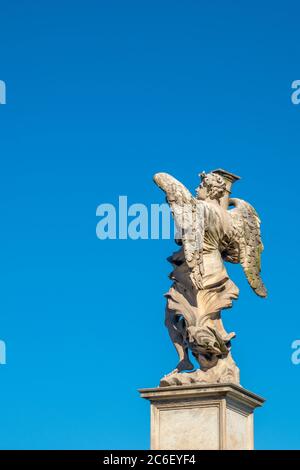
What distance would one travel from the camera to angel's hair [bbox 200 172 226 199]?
3027 centimetres

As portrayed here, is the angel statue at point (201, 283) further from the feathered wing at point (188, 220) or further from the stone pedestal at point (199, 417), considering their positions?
the stone pedestal at point (199, 417)

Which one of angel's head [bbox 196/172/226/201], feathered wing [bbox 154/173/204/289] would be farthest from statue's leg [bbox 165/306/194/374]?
angel's head [bbox 196/172/226/201]

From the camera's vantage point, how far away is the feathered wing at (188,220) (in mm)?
29453

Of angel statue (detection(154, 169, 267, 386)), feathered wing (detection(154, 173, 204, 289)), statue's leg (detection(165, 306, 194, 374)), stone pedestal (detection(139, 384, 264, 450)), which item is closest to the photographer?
stone pedestal (detection(139, 384, 264, 450))

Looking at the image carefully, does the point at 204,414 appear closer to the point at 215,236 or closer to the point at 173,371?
the point at 173,371

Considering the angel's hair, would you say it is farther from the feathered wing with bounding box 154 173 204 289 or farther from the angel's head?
Result: the feathered wing with bounding box 154 173 204 289

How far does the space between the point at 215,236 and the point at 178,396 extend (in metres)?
3.03

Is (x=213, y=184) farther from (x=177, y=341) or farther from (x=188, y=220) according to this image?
(x=177, y=341)

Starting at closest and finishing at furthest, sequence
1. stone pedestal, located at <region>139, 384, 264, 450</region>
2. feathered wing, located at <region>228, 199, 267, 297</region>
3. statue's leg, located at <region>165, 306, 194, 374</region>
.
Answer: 1. stone pedestal, located at <region>139, 384, 264, 450</region>
2. statue's leg, located at <region>165, 306, 194, 374</region>
3. feathered wing, located at <region>228, 199, 267, 297</region>

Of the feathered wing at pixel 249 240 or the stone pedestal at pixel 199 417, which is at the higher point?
the feathered wing at pixel 249 240

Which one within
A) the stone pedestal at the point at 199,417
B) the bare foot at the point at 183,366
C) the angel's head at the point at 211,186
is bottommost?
the stone pedestal at the point at 199,417

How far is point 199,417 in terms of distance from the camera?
28.8 metres

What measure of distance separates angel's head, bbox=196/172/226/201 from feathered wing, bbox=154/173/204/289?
25.4 inches

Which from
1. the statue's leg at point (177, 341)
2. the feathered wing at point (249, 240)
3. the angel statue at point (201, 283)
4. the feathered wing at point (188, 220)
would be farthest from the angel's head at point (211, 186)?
the statue's leg at point (177, 341)
